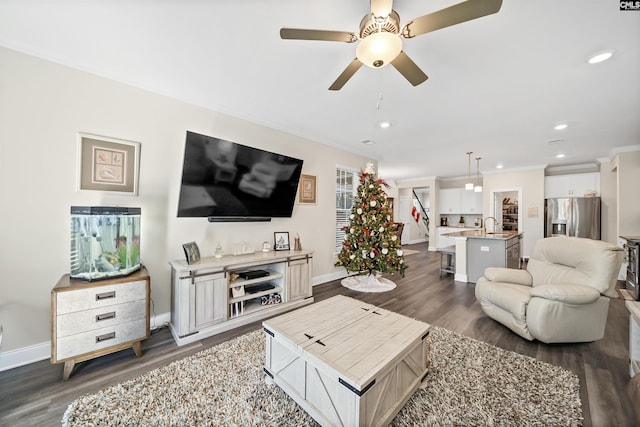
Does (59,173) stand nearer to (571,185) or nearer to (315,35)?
(315,35)

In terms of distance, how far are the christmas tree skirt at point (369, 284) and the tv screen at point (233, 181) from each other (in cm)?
173

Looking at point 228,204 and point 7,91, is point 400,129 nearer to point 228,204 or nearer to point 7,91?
point 228,204

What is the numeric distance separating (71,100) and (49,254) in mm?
1404

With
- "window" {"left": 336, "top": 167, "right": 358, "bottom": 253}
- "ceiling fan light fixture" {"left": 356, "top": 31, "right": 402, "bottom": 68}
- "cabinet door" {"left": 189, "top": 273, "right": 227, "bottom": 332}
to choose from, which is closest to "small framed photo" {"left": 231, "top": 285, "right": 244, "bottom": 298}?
"cabinet door" {"left": 189, "top": 273, "right": 227, "bottom": 332}

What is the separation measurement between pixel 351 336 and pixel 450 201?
8224 millimetres

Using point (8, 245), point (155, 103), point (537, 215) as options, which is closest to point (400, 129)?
point (155, 103)

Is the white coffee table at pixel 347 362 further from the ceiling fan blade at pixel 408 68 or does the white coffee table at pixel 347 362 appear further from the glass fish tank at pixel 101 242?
the ceiling fan blade at pixel 408 68

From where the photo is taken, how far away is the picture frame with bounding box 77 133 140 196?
7.30ft

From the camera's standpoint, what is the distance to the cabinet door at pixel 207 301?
2.40 meters

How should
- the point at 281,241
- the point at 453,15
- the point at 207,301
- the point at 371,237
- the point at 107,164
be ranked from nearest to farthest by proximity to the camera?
the point at 453,15
the point at 107,164
the point at 207,301
the point at 281,241
the point at 371,237

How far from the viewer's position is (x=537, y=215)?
248 inches

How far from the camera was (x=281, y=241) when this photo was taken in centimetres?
360

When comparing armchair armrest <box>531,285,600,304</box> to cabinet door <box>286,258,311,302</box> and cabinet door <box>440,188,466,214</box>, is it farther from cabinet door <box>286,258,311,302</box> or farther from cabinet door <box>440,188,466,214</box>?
cabinet door <box>440,188,466,214</box>

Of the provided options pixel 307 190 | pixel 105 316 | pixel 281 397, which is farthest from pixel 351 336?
pixel 307 190
